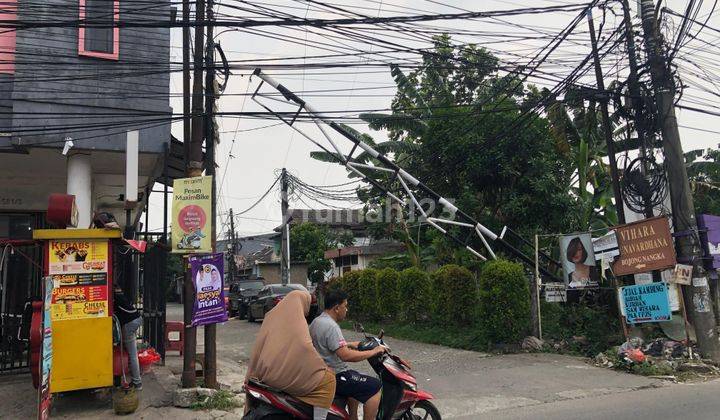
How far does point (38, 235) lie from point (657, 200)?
37.7 ft

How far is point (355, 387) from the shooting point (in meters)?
4.89

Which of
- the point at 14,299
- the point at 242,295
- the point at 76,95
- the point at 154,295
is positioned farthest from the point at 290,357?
the point at 242,295

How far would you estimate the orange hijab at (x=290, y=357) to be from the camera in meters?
4.36

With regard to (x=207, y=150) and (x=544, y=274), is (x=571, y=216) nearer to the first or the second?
(x=544, y=274)

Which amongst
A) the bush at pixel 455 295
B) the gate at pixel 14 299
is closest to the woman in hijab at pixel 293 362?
the gate at pixel 14 299

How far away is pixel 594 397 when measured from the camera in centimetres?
803

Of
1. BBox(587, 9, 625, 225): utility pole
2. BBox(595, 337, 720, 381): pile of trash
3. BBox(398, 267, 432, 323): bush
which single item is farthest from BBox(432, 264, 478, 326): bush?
BBox(587, 9, 625, 225): utility pole

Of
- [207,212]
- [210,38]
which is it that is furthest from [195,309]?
[210,38]

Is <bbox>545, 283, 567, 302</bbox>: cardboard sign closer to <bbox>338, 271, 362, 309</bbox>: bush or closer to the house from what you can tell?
<bbox>338, 271, 362, 309</bbox>: bush

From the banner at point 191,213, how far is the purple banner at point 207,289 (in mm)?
171

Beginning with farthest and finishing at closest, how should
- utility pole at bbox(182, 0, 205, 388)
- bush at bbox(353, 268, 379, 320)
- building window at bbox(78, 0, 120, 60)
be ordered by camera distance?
1. bush at bbox(353, 268, 379, 320)
2. building window at bbox(78, 0, 120, 60)
3. utility pole at bbox(182, 0, 205, 388)

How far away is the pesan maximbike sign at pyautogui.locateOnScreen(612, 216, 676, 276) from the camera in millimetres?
10578

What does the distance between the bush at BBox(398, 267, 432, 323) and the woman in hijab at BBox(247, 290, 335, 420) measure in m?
11.3

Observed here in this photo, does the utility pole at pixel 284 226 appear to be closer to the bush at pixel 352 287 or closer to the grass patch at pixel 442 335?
the bush at pixel 352 287
